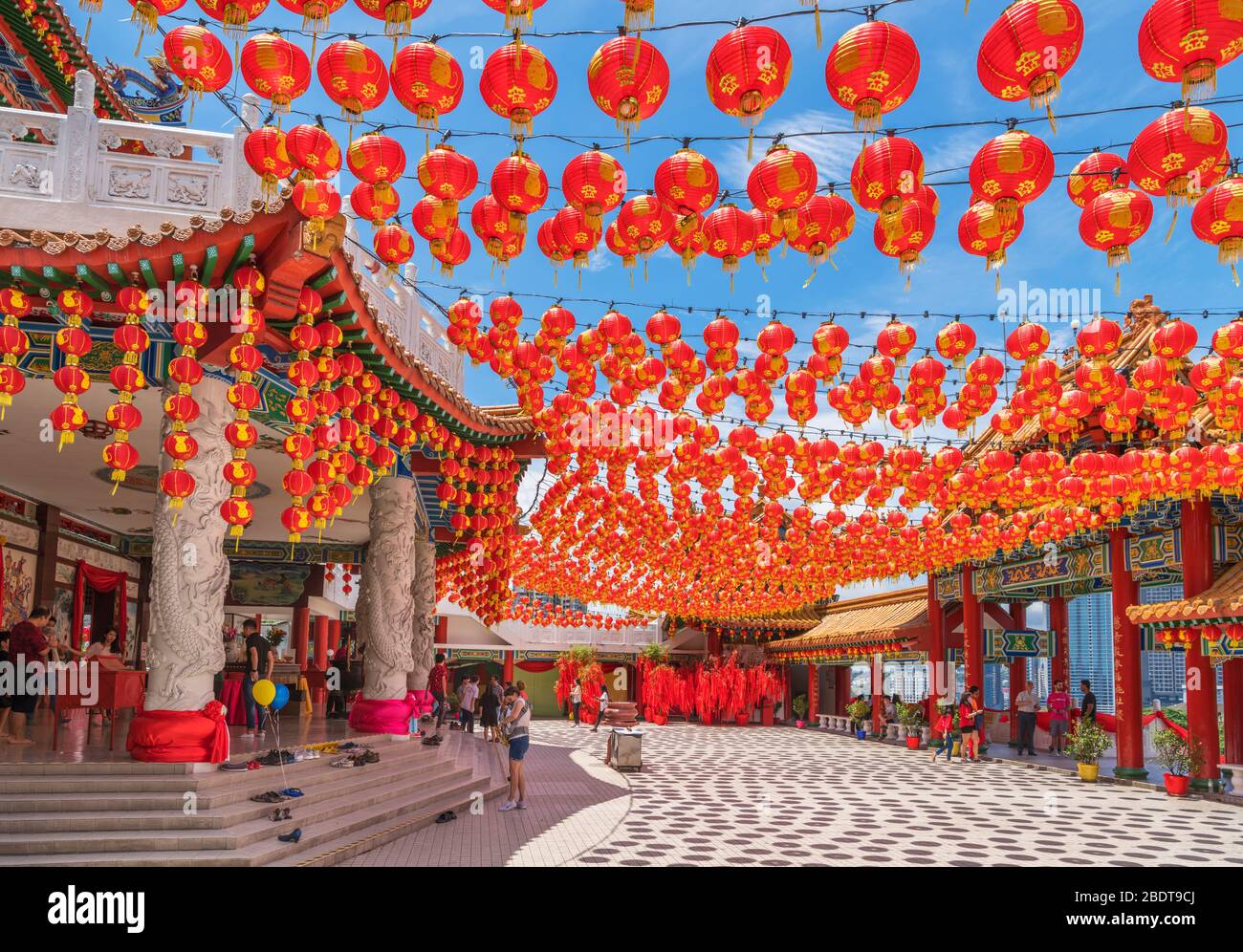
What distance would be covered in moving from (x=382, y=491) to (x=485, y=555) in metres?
3.76

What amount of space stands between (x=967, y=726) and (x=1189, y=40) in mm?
16417

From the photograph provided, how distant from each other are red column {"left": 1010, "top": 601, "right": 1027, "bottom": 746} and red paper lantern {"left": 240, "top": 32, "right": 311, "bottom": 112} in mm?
19976

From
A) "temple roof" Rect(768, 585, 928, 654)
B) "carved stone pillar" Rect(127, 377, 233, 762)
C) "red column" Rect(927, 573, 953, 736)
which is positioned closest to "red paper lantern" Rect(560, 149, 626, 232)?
"carved stone pillar" Rect(127, 377, 233, 762)

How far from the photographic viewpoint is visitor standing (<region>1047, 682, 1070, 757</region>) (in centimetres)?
1862

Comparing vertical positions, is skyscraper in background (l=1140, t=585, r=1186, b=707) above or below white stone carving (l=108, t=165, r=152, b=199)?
below

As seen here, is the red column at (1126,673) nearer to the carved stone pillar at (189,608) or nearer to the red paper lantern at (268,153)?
the carved stone pillar at (189,608)

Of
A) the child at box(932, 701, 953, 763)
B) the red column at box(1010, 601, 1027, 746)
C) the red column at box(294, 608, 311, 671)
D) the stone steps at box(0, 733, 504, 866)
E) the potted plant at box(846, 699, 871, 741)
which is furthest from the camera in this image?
the potted plant at box(846, 699, 871, 741)

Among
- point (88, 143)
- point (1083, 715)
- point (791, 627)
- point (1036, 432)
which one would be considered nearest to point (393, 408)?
point (88, 143)

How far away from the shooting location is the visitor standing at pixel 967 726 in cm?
1792

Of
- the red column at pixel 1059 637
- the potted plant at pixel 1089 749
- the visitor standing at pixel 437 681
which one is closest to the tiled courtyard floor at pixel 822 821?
the potted plant at pixel 1089 749

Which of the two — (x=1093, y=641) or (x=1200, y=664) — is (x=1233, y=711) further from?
(x=1093, y=641)

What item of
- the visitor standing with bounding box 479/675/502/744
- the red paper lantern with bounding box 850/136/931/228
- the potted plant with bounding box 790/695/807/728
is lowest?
the potted plant with bounding box 790/695/807/728

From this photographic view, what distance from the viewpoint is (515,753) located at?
10.2m

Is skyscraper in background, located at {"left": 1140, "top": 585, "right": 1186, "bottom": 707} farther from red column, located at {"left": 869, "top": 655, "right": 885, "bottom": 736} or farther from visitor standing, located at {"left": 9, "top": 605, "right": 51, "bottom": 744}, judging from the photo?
visitor standing, located at {"left": 9, "top": 605, "right": 51, "bottom": 744}
